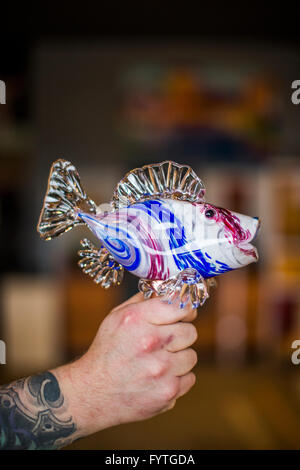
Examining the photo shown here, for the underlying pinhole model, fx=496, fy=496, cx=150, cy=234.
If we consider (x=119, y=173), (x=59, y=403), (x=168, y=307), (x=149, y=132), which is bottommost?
(x=59, y=403)

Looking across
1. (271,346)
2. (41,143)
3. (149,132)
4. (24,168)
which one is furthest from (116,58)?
(271,346)

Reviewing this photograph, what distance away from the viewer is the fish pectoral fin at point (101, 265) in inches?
30.2

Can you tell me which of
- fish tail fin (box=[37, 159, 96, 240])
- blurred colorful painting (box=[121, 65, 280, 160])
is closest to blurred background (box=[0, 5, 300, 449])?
blurred colorful painting (box=[121, 65, 280, 160])

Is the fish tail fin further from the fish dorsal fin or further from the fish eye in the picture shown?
the fish eye

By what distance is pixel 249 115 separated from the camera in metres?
3.89

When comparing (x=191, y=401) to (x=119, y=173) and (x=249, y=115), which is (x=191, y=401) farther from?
(x=249, y=115)

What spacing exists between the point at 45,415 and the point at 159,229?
1.20ft

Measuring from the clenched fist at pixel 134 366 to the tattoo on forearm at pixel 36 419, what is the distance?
0.07 ft

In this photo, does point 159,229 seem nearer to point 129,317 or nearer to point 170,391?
point 129,317

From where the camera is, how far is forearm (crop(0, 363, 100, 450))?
2.60 feet

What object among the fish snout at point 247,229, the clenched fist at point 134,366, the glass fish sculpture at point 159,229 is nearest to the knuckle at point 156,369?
the clenched fist at point 134,366

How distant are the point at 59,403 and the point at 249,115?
11.3 ft

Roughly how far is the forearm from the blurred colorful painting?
10.5ft
